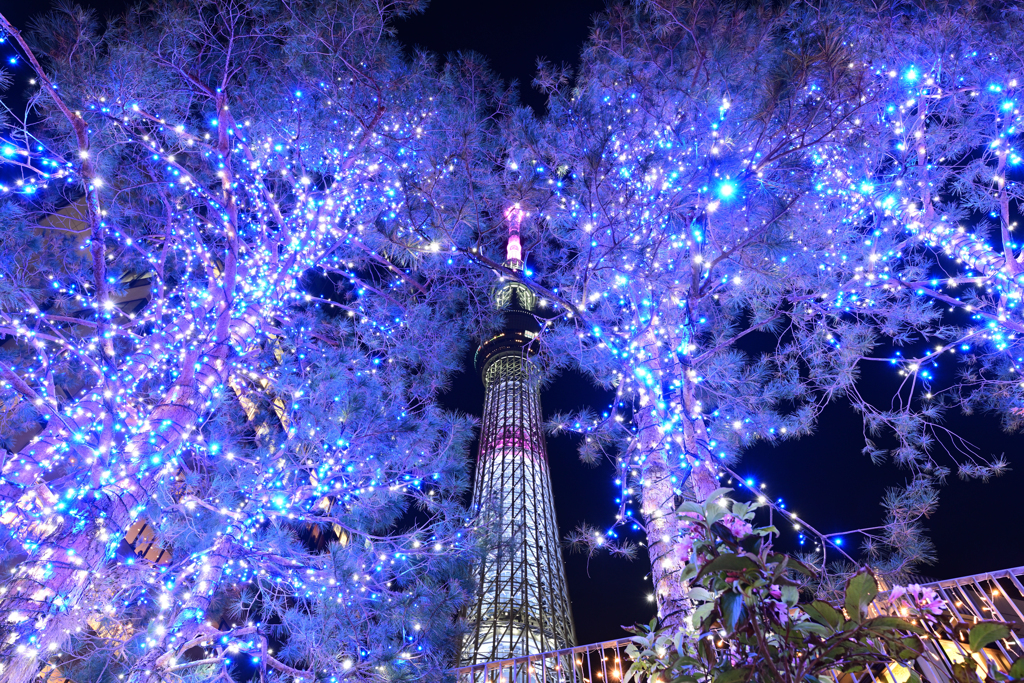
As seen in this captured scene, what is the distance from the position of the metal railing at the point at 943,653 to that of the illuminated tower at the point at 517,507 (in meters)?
9.96

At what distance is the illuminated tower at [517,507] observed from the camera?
1764 cm

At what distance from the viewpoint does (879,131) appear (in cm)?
450

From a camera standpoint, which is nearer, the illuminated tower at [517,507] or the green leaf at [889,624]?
the green leaf at [889,624]

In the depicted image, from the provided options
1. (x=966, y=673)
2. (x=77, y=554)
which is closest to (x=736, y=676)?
(x=966, y=673)

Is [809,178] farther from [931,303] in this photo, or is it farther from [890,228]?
[931,303]

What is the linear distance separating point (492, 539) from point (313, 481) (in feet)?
5.01

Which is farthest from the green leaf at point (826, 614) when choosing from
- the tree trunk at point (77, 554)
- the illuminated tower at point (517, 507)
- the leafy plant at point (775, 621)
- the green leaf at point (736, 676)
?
the illuminated tower at point (517, 507)

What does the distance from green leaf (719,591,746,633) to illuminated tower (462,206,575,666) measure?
12.7 metres

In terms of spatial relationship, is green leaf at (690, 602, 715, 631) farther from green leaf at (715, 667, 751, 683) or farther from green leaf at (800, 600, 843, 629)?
green leaf at (800, 600, 843, 629)

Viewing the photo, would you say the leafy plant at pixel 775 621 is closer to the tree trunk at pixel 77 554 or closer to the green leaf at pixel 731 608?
the green leaf at pixel 731 608

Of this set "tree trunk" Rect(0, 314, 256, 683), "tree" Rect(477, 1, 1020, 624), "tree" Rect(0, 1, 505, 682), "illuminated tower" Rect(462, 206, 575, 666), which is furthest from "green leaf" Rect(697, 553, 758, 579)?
"illuminated tower" Rect(462, 206, 575, 666)

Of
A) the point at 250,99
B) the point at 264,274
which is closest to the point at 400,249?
the point at 264,274

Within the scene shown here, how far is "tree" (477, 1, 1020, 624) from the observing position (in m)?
3.84

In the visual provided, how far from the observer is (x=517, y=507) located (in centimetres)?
2119
